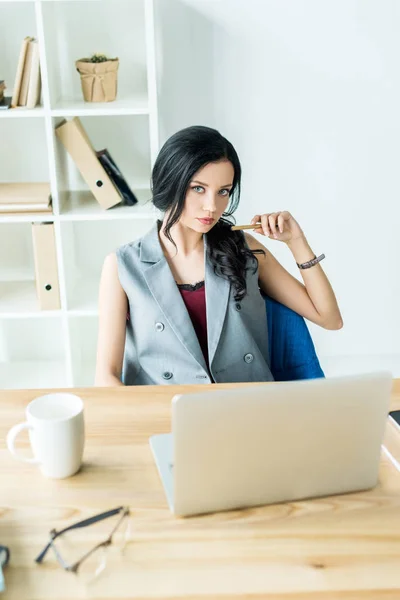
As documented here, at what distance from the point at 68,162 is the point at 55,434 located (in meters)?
1.87

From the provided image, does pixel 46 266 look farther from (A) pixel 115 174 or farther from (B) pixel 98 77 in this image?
(B) pixel 98 77

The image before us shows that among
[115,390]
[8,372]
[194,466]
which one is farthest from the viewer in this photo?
[8,372]

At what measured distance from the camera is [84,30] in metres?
2.61

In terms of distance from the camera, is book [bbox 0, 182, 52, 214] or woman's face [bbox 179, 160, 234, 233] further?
book [bbox 0, 182, 52, 214]

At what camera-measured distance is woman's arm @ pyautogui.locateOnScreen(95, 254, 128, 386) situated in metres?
1.67

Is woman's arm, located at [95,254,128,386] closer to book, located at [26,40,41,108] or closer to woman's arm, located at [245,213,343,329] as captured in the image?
woman's arm, located at [245,213,343,329]

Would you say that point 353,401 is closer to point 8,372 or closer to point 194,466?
point 194,466

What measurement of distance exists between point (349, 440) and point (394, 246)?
2065mm

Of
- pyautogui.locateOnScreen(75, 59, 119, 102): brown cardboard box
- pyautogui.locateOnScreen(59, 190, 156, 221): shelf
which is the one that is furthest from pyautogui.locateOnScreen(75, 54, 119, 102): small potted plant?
pyautogui.locateOnScreen(59, 190, 156, 221): shelf

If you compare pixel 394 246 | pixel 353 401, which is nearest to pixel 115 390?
pixel 353 401

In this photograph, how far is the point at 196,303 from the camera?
1.76 meters

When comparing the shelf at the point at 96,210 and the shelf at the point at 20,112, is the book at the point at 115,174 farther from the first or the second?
the shelf at the point at 20,112

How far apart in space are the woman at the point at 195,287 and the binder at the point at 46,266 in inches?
36.7

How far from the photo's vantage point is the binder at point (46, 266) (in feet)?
8.49
